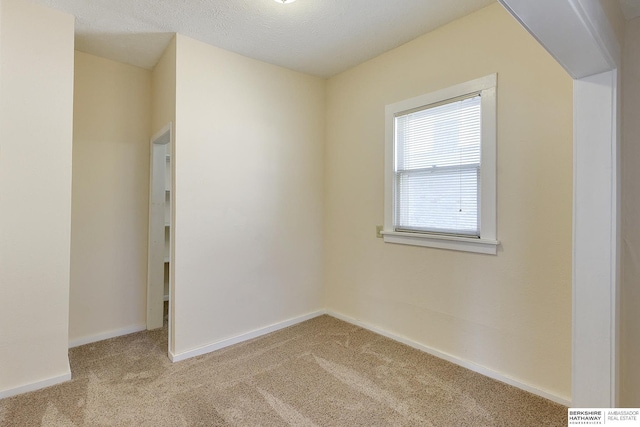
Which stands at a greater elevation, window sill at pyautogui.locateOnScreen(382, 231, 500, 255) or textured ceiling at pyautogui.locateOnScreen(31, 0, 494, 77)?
textured ceiling at pyautogui.locateOnScreen(31, 0, 494, 77)

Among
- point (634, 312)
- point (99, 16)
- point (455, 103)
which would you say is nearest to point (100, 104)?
point (99, 16)

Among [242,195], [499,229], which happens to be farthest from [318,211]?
[499,229]

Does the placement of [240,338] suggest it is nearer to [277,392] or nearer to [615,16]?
[277,392]

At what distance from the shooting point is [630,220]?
1771 mm

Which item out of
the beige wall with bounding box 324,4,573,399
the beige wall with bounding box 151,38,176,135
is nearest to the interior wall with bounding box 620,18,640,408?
the beige wall with bounding box 324,4,573,399

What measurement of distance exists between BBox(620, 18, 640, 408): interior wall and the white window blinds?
31.0 inches

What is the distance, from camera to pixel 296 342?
2.88 meters

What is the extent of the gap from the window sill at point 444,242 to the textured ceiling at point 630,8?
1.48m

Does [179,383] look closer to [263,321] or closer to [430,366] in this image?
[263,321]

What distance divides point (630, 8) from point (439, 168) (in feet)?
4.44

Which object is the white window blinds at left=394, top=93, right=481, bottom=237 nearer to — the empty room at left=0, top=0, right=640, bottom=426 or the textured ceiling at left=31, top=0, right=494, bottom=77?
the empty room at left=0, top=0, right=640, bottom=426

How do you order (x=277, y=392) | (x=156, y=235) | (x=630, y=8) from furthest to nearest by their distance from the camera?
1. (x=156, y=235)
2. (x=277, y=392)
3. (x=630, y=8)

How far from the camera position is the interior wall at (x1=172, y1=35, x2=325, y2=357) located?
2605 millimetres

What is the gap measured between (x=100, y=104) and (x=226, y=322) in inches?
93.6
